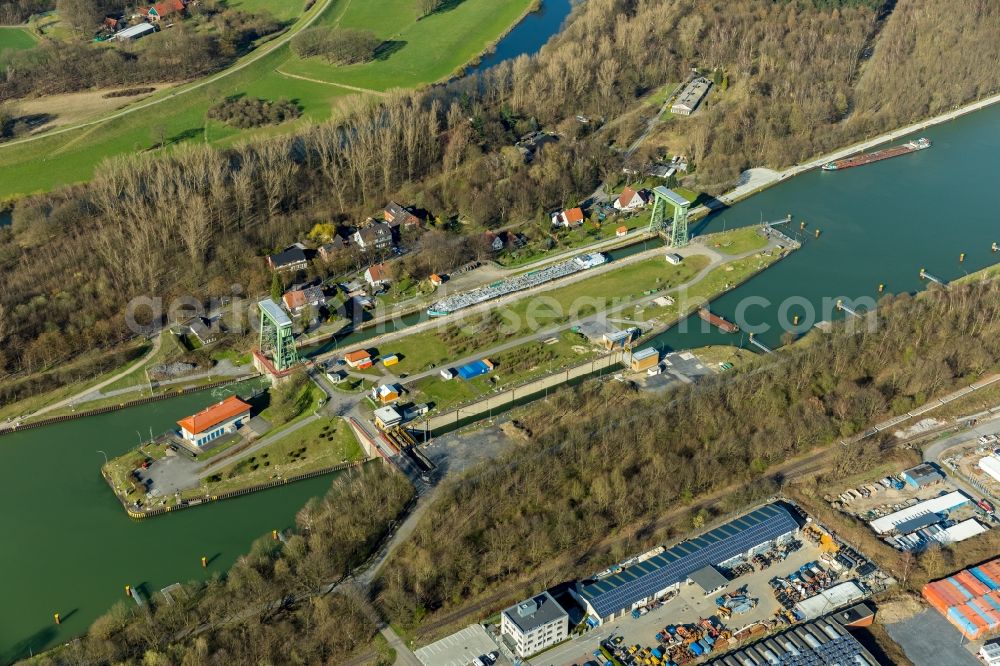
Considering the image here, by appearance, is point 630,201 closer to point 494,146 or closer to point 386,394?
point 494,146

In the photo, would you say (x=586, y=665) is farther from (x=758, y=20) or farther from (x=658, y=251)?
(x=758, y=20)

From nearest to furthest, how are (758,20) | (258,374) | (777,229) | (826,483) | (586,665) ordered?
(586,665), (826,483), (258,374), (777,229), (758,20)

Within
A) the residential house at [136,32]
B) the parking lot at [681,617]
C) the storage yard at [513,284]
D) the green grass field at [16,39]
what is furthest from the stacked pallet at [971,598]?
the green grass field at [16,39]

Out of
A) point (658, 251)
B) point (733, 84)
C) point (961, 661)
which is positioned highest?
point (733, 84)

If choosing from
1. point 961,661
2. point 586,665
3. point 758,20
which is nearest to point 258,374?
point 586,665

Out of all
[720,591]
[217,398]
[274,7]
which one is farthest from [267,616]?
[274,7]

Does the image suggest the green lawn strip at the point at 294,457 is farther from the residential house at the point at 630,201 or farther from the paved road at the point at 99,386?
the residential house at the point at 630,201
